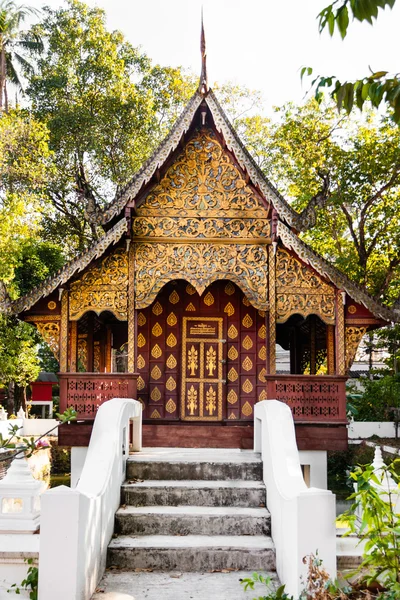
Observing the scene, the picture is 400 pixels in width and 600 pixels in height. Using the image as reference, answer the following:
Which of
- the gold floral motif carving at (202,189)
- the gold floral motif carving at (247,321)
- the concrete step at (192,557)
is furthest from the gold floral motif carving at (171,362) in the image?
the concrete step at (192,557)

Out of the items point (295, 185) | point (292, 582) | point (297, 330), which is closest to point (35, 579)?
point (292, 582)

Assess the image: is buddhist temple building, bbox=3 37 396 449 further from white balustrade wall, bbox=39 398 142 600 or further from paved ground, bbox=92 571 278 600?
paved ground, bbox=92 571 278 600

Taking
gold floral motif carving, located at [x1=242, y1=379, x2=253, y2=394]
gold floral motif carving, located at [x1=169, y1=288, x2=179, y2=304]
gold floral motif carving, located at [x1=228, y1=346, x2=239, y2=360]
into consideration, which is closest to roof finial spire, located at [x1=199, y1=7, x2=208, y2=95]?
gold floral motif carving, located at [x1=169, y1=288, x2=179, y2=304]

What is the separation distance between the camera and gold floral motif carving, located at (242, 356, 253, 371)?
480 inches

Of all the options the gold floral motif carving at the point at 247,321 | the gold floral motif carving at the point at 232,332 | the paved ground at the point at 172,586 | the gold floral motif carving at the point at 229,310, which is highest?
the gold floral motif carving at the point at 229,310

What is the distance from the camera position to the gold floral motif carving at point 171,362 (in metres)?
12.2

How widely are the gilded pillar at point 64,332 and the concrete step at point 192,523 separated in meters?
4.46

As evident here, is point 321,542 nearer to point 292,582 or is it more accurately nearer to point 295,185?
point 292,582

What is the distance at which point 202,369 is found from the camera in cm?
1215

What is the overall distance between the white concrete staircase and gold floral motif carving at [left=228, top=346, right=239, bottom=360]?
387 cm

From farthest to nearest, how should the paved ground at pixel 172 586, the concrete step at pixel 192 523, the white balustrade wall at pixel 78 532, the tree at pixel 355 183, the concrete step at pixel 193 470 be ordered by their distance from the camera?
the tree at pixel 355 183
the concrete step at pixel 193 470
the concrete step at pixel 192 523
the paved ground at pixel 172 586
the white balustrade wall at pixel 78 532

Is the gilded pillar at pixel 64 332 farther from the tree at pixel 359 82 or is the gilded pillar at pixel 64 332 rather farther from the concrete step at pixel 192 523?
the tree at pixel 359 82

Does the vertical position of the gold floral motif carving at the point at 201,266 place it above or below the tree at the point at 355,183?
below

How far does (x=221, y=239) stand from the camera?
1117 centimetres
